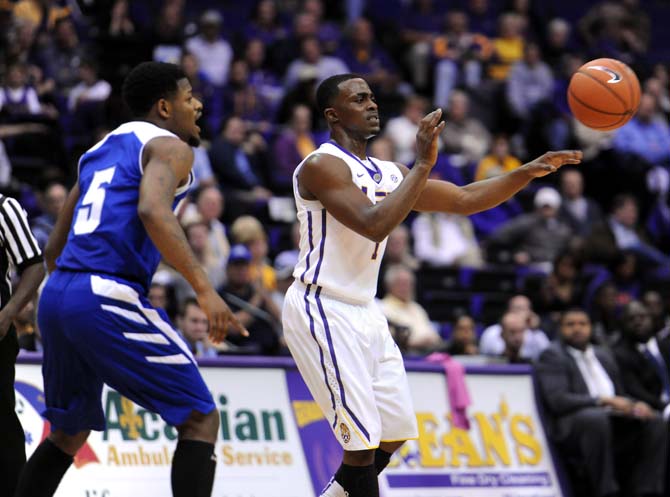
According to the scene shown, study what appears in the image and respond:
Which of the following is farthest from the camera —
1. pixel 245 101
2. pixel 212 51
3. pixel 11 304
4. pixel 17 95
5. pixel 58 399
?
pixel 212 51

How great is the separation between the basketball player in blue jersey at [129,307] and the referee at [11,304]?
411 mm

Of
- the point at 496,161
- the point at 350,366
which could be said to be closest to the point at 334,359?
the point at 350,366

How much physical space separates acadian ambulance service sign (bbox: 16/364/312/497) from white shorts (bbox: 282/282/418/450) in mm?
2186

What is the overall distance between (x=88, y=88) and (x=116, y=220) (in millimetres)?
8203

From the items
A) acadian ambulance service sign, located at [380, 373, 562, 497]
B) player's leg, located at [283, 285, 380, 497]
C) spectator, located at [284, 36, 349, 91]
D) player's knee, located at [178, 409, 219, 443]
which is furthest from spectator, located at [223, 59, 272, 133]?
player's knee, located at [178, 409, 219, 443]

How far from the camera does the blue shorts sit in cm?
528

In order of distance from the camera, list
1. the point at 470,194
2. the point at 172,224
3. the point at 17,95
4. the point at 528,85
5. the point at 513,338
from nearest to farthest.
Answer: the point at 172,224
the point at 470,194
the point at 513,338
the point at 17,95
the point at 528,85

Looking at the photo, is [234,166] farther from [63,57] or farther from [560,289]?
[560,289]

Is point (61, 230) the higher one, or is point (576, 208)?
point (61, 230)

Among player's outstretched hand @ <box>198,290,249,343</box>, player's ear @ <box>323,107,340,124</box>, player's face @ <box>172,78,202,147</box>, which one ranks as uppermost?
player's face @ <box>172,78,202,147</box>

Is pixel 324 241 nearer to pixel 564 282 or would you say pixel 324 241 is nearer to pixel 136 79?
pixel 136 79

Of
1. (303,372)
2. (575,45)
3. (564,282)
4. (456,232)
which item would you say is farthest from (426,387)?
(575,45)

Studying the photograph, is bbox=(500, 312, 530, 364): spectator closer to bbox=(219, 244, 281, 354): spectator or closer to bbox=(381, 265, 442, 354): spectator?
bbox=(381, 265, 442, 354): spectator

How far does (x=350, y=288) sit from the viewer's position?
608cm
